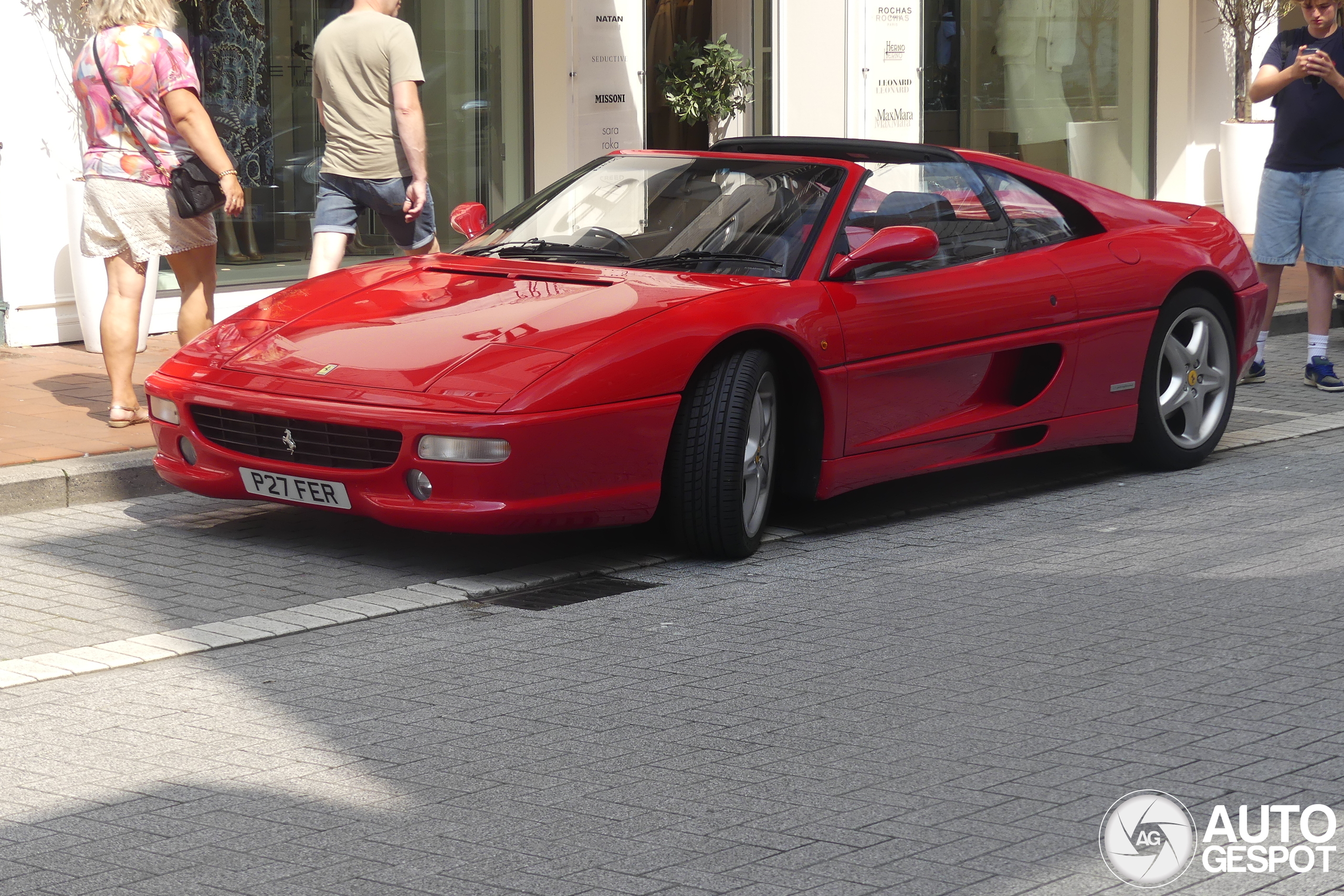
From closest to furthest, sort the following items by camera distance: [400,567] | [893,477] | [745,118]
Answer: [400,567]
[893,477]
[745,118]

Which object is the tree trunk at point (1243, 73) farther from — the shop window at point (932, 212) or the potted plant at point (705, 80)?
the shop window at point (932, 212)

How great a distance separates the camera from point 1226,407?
25.3 ft


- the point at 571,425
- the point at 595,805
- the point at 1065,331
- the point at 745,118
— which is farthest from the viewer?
the point at 745,118

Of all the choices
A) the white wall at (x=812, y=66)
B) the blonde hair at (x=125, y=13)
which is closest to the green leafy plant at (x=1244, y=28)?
the white wall at (x=812, y=66)

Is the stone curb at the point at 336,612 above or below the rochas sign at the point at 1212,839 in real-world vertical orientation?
above

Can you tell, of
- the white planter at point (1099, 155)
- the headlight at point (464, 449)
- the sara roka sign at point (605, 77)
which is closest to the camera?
the headlight at point (464, 449)

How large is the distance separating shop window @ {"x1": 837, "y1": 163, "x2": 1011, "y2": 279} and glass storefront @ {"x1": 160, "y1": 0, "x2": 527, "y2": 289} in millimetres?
5405

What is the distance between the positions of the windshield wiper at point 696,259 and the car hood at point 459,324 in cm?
13

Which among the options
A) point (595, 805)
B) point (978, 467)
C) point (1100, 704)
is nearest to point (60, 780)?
point (595, 805)

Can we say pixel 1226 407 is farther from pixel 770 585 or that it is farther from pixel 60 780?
pixel 60 780

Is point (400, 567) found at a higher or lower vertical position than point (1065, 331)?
lower

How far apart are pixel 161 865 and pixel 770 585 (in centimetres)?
261

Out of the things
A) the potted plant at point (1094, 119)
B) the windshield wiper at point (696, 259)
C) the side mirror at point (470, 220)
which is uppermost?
the potted plant at point (1094, 119)

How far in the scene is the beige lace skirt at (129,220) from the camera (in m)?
7.72
